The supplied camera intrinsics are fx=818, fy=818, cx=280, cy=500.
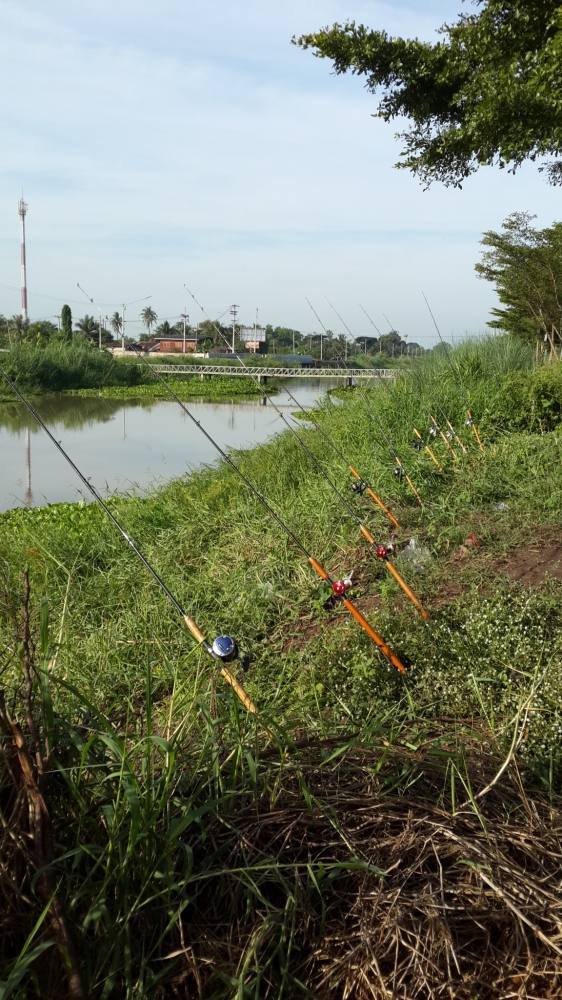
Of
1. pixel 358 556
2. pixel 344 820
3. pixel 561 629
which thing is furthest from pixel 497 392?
pixel 344 820

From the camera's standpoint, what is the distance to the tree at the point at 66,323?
3747cm

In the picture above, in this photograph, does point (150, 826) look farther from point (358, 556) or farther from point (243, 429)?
point (243, 429)

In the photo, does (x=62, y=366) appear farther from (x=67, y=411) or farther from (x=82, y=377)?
(x=67, y=411)

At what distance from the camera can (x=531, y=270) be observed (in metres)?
25.0

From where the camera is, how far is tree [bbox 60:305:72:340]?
37.5 metres

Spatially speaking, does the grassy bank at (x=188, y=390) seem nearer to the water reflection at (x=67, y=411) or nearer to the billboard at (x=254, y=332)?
the water reflection at (x=67, y=411)

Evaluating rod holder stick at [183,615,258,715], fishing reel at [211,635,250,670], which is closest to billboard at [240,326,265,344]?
rod holder stick at [183,615,258,715]

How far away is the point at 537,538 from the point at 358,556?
3.12 feet

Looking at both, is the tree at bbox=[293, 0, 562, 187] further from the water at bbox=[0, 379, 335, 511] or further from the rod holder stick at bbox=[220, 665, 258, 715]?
the rod holder stick at bbox=[220, 665, 258, 715]

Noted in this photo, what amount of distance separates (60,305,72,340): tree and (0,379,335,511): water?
901 centimetres

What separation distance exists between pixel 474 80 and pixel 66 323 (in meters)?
33.2

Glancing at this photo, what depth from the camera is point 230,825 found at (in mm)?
1435

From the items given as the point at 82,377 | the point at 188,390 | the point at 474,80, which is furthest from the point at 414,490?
the point at 188,390

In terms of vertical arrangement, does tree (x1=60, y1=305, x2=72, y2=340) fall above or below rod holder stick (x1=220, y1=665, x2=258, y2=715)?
above
